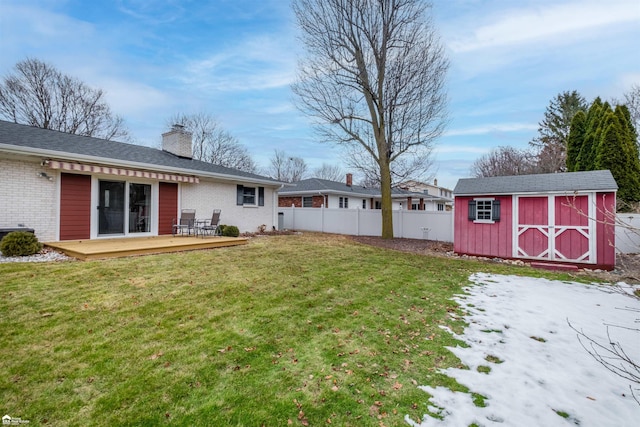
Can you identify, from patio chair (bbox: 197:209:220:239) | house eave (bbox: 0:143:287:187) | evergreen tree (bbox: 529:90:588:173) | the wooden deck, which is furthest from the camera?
evergreen tree (bbox: 529:90:588:173)

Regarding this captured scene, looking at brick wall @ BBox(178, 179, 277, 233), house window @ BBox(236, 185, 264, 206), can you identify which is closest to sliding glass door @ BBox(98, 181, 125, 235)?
brick wall @ BBox(178, 179, 277, 233)

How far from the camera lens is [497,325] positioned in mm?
4293

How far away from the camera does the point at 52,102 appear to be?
21.3 metres

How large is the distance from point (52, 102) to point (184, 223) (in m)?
19.9

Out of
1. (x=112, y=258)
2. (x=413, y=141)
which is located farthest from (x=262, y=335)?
(x=413, y=141)

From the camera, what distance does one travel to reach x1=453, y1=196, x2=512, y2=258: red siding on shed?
10070 millimetres

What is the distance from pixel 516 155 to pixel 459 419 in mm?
33399

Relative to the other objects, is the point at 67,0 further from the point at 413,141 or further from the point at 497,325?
the point at 497,325

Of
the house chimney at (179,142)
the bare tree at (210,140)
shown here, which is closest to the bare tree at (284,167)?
the bare tree at (210,140)

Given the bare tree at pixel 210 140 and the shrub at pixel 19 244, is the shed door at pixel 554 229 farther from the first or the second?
the bare tree at pixel 210 140

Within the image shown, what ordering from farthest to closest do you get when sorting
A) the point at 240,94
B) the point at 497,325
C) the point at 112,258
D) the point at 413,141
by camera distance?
the point at 240,94
the point at 413,141
the point at 112,258
the point at 497,325

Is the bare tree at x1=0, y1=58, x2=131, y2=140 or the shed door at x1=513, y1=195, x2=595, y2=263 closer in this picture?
the shed door at x1=513, y1=195, x2=595, y2=263

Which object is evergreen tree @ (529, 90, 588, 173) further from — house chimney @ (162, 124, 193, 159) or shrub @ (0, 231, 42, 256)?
shrub @ (0, 231, 42, 256)

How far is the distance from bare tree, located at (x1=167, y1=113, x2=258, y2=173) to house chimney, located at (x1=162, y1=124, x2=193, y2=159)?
19178 millimetres
